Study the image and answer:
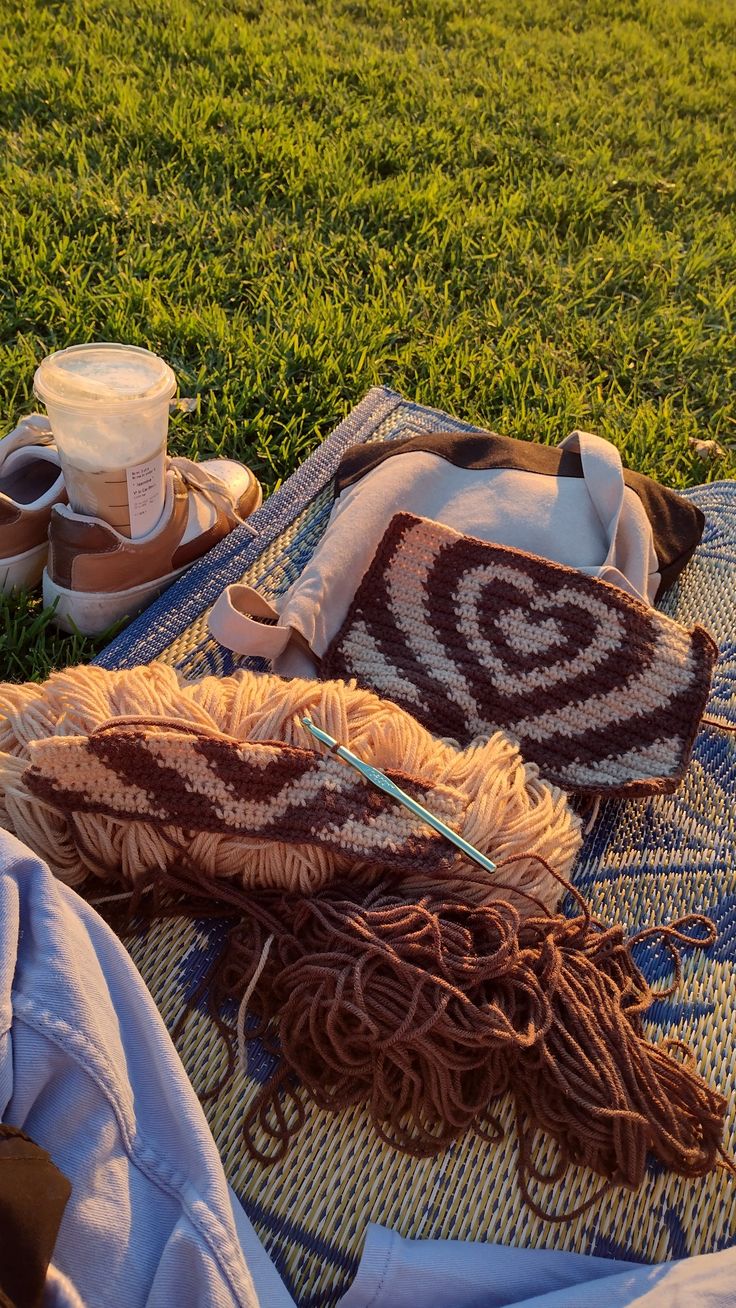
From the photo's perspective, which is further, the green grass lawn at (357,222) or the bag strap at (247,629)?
the green grass lawn at (357,222)

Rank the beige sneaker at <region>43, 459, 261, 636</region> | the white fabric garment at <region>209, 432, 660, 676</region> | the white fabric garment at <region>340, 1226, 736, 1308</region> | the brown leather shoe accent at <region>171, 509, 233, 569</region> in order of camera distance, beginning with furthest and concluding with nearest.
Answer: the brown leather shoe accent at <region>171, 509, 233, 569</region> < the beige sneaker at <region>43, 459, 261, 636</region> < the white fabric garment at <region>209, 432, 660, 676</region> < the white fabric garment at <region>340, 1226, 736, 1308</region>

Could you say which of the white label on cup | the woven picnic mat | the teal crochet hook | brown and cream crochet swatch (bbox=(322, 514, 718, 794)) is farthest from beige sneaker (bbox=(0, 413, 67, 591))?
the teal crochet hook

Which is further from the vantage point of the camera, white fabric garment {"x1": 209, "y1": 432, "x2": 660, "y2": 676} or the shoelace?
the shoelace

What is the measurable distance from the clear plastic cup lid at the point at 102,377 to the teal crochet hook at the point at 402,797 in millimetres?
615

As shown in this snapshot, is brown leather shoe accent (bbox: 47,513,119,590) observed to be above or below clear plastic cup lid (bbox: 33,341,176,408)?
below

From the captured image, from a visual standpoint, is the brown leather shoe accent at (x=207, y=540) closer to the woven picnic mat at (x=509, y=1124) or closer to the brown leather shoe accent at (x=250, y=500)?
the brown leather shoe accent at (x=250, y=500)

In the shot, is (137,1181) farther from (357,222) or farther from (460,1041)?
(357,222)

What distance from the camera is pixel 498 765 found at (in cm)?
120

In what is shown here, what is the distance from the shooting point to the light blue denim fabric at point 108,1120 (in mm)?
760

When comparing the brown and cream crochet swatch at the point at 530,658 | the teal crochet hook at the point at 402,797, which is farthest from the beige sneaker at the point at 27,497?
the teal crochet hook at the point at 402,797

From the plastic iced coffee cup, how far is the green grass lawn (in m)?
0.26

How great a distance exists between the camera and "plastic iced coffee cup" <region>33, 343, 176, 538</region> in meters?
1.40

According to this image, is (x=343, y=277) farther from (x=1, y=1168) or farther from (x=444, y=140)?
(x=1, y=1168)

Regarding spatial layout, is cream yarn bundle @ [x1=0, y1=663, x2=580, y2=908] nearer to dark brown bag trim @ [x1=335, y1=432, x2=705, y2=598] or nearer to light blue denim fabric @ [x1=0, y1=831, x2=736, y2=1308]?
light blue denim fabric @ [x1=0, y1=831, x2=736, y2=1308]
